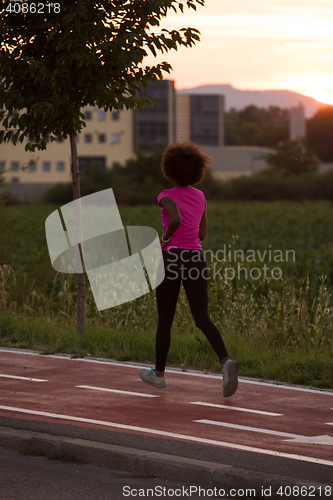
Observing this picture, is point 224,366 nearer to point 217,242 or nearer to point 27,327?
point 27,327

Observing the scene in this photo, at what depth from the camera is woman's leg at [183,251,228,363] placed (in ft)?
20.0

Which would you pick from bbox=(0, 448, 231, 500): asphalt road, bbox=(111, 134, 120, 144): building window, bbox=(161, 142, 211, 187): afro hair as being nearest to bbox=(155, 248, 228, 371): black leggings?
bbox=(161, 142, 211, 187): afro hair

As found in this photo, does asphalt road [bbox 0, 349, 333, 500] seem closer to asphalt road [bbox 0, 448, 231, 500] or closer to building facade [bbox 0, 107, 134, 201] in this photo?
asphalt road [bbox 0, 448, 231, 500]

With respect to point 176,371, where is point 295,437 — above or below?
above

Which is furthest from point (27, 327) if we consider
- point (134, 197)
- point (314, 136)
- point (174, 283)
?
point (314, 136)

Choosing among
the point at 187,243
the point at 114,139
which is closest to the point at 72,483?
the point at 187,243

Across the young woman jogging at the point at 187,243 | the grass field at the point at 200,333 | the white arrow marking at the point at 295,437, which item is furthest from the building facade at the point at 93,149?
the white arrow marking at the point at 295,437

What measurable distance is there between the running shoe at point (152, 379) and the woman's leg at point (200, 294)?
0.67 meters

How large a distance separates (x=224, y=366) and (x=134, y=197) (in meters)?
68.4

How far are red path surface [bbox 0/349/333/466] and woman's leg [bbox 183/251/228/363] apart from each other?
0.49 metres

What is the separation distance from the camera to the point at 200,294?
6148 mm

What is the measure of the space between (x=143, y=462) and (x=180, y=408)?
4.43 feet

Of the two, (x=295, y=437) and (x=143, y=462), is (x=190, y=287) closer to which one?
(x=295, y=437)

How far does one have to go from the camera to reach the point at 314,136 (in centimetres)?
13138
